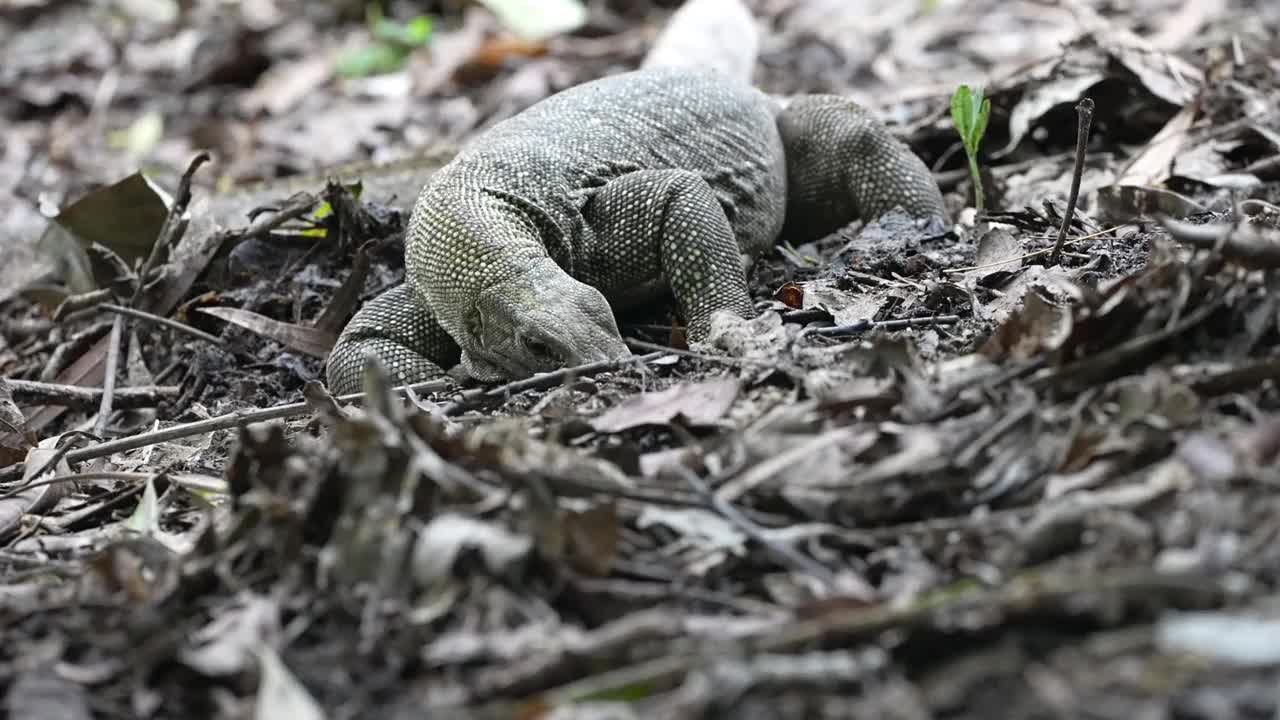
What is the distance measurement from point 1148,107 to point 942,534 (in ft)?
19.2

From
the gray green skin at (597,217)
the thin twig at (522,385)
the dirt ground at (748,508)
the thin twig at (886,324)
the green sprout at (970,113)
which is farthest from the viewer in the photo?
the green sprout at (970,113)

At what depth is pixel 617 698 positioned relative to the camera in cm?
257

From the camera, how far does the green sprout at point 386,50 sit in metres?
13.1

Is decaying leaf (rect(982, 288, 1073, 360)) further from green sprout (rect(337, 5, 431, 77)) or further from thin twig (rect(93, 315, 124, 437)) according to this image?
green sprout (rect(337, 5, 431, 77))

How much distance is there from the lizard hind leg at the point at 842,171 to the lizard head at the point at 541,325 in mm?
2206

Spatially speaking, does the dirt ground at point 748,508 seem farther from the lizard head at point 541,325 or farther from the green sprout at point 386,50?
the green sprout at point 386,50

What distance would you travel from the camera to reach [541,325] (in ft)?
17.5

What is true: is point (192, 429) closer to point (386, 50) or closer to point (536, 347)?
point (536, 347)

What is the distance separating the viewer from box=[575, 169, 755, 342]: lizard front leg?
592 cm

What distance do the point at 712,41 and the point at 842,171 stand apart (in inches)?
97.0

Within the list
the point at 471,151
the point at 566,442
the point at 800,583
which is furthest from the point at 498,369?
the point at 800,583

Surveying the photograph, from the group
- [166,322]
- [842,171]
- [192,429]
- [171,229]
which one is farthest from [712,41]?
[192,429]

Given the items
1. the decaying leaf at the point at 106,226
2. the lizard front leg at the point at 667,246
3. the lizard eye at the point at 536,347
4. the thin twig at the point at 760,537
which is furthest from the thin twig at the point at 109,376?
the thin twig at the point at 760,537

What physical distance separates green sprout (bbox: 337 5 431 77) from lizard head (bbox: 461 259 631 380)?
803 centimetres
